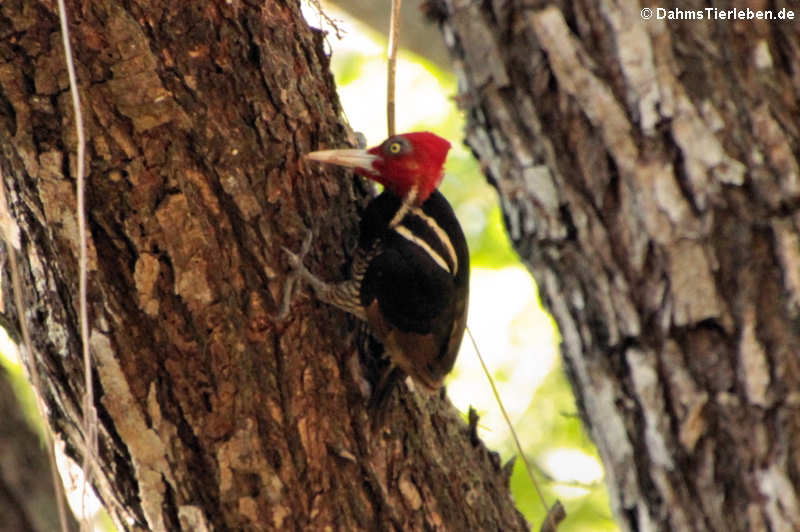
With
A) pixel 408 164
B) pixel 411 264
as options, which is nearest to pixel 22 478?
pixel 411 264

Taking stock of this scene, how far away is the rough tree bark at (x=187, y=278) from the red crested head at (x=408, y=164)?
1.74 ft

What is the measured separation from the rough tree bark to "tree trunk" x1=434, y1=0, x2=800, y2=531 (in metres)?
1.09

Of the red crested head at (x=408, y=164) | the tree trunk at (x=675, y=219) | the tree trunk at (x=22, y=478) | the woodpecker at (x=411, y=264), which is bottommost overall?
the tree trunk at (x=675, y=219)

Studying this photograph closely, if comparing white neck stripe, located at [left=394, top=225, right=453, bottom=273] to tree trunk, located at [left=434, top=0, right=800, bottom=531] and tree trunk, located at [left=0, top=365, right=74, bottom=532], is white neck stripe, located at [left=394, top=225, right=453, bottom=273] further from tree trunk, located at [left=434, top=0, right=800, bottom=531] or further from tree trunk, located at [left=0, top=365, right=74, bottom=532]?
tree trunk, located at [left=0, top=365, right=74, bottom=532]

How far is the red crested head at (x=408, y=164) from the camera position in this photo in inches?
126

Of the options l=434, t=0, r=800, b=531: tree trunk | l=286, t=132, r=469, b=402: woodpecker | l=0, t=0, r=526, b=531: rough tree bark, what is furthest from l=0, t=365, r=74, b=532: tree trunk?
l=434, t=0, r=800, b=531: tree trunk

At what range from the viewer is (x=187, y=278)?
2.41 m

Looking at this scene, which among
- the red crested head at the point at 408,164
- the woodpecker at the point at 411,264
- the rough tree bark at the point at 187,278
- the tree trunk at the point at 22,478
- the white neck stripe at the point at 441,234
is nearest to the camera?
the rough tree bark at the point at 187,278

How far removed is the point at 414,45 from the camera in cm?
479

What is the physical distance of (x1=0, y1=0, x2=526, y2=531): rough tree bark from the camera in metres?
2.35

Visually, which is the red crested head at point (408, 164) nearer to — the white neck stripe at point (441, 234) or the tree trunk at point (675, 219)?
the white neck stripe at point (441, 234)

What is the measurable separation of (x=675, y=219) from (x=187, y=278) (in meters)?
1.33

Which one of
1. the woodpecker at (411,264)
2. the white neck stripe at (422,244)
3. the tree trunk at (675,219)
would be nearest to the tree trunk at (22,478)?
the woodpecker at (411,264)

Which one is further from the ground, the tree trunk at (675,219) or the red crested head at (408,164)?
the red crested head at (408,164)
